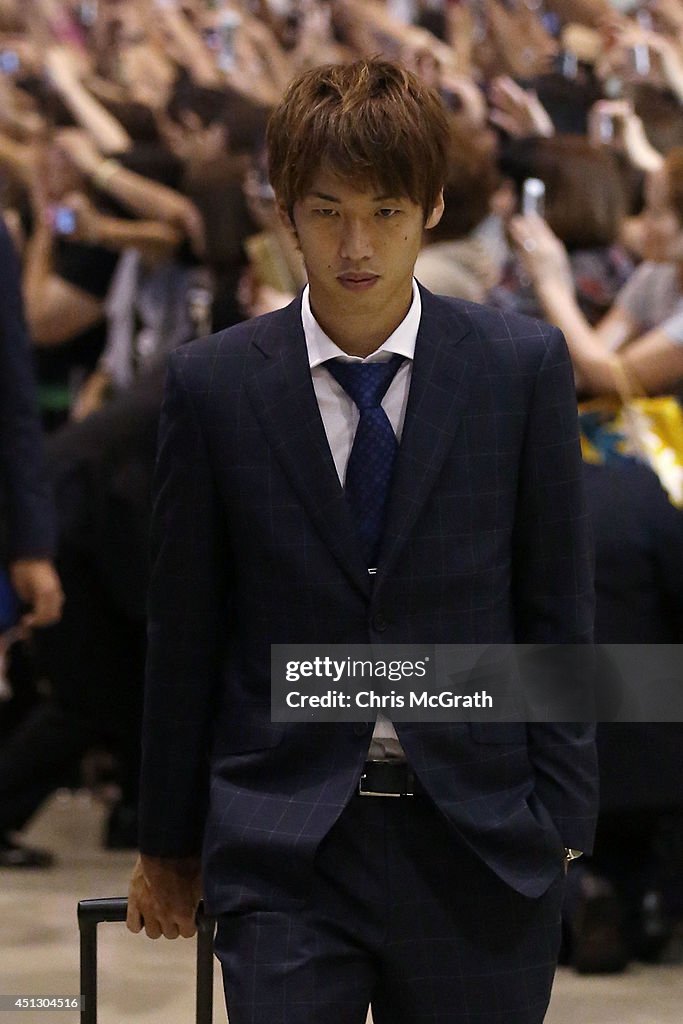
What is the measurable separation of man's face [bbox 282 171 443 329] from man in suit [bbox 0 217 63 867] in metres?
1.68

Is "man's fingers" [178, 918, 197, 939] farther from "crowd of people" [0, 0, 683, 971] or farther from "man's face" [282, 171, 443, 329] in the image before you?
"crowd of people" [0, 0, 683, 971]

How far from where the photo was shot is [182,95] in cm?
601

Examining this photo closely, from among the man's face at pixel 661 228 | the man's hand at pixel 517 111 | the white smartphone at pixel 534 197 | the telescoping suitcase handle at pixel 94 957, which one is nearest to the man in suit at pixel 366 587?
the telescoping suitcase handle at pixel 94 957

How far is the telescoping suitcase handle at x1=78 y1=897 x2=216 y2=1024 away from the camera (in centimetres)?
200

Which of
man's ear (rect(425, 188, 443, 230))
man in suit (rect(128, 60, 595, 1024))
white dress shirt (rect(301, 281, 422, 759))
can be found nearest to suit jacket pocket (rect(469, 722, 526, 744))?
man in suit (rect(128, 60, 595, 1024))

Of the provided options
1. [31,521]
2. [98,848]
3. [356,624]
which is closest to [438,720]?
[356,624]

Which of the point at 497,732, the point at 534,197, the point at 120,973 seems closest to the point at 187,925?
the point at 497,732

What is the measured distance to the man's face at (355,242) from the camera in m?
1.73

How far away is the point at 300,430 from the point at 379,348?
0.39 ft

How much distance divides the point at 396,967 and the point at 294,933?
0.11 metres

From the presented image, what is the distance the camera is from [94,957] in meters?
2.08

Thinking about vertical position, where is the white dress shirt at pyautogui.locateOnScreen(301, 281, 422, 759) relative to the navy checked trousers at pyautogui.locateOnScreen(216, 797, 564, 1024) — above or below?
above

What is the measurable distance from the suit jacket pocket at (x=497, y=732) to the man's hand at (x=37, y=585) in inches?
71.4

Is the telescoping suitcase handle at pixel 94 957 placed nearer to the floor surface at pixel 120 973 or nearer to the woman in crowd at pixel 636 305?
the floor surface at pixel 120 973
